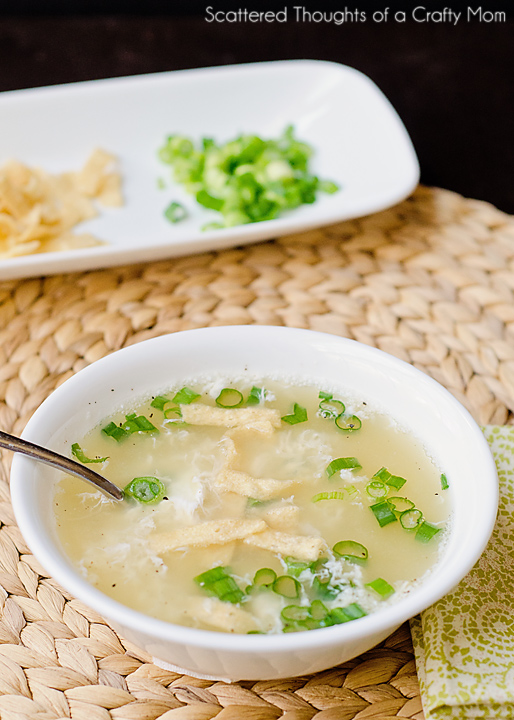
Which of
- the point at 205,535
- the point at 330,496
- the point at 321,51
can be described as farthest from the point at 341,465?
the point at 321,51

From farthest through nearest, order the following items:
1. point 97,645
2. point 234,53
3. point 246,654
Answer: point 234,53 → point 97,645 → point 246,654

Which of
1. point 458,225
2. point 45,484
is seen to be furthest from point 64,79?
point 45,484

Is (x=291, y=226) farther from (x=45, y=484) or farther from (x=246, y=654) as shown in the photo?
(x=246, y=654)

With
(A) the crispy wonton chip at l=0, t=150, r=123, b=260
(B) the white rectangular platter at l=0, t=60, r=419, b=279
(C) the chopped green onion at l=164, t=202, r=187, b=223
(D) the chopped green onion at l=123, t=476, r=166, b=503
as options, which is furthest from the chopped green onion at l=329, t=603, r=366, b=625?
(C) the chopped green onion at l=164, t=202, r=187, b=223

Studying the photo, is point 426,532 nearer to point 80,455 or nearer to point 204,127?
point 80,455

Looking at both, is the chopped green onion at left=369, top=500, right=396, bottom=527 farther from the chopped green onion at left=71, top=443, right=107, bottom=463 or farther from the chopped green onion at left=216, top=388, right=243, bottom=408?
the chopped green onion at left=71, top=443, right=107, bottom=463

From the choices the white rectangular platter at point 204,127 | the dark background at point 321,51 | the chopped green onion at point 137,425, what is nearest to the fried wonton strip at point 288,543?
the chopped green onion at point 137,425
